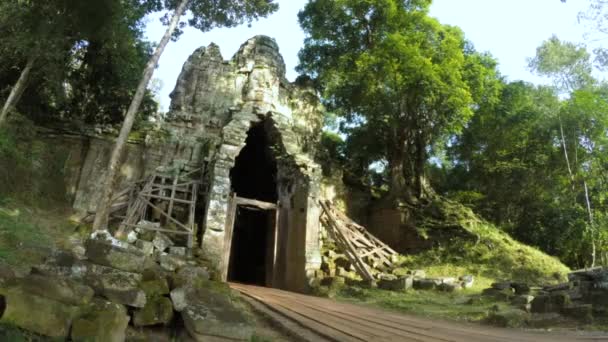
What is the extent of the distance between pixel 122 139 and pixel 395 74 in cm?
997

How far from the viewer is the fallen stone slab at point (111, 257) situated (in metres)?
4.58

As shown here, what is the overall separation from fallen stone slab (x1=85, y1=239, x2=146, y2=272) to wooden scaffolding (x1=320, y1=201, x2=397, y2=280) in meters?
8.39

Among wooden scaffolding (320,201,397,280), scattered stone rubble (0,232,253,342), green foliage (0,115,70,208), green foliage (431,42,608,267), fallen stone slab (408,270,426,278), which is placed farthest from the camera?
green foliage (431,42,608,267)

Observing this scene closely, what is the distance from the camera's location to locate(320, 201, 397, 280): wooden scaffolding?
12633 mm

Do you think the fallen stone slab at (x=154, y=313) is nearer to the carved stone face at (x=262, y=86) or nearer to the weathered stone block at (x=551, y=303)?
the weathered stone block at (x=551, y=303)

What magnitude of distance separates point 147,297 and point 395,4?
16.4 metres

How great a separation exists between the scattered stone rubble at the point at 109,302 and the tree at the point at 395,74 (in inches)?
510

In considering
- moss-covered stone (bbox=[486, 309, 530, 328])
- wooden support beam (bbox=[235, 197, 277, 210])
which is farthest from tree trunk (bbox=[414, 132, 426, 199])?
moss-covered stone (bbox=[486, 309, 530, 328])

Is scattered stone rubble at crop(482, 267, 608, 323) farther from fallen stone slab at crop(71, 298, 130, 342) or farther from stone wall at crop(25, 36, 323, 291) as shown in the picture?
fallen stone slab at crop(71, 298, 130, 342)

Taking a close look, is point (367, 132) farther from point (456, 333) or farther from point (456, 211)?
point (456, 333)

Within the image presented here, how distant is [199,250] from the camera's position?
36.8ft

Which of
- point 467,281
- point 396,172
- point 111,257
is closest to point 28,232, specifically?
point 111,257

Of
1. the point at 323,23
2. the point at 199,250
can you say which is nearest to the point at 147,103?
the point at 323,23

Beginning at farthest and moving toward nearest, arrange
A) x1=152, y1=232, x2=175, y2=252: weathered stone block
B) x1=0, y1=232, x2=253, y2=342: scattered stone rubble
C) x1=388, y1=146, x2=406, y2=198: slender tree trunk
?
x1=388, y1=146, x2=406, y2=198: slender tree trunk
x1=152, y1=232, x2=175, y2=252: weathered stone block
x1=0, y1=232, x2=253, y2=342: scattered stone rubble
